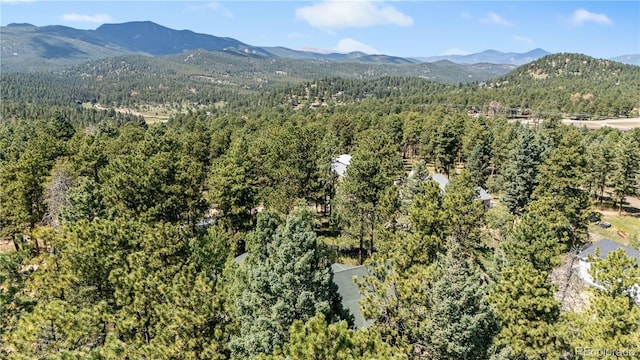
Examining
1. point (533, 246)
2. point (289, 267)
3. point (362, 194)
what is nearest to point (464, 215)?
point (533, 246)

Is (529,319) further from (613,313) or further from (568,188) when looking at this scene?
(568,188)

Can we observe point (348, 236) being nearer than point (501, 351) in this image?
No

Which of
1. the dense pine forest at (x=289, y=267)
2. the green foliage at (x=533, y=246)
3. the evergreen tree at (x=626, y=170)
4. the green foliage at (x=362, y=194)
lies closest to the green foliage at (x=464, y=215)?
the dense pine forest at (x=289, y=267)

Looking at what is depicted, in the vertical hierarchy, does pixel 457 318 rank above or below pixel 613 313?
below

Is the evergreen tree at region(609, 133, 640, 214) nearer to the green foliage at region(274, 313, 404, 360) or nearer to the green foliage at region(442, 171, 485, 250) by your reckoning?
the green foliage at region(442, 171, 485, 250)

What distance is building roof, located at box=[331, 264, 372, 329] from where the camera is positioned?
23.6 meters

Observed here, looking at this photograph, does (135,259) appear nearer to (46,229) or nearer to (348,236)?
(46,229)

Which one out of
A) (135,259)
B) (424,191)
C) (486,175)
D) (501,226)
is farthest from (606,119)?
(135,259)

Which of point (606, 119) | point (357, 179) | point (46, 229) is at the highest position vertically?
point (606, 119)

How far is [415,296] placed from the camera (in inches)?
607

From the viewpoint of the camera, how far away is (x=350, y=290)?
25.8 m

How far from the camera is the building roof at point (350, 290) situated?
23.6 m

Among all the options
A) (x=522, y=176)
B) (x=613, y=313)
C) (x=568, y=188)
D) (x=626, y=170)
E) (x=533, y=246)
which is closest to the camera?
A: (x=613, y=313)

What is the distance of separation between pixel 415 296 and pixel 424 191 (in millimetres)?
14204
